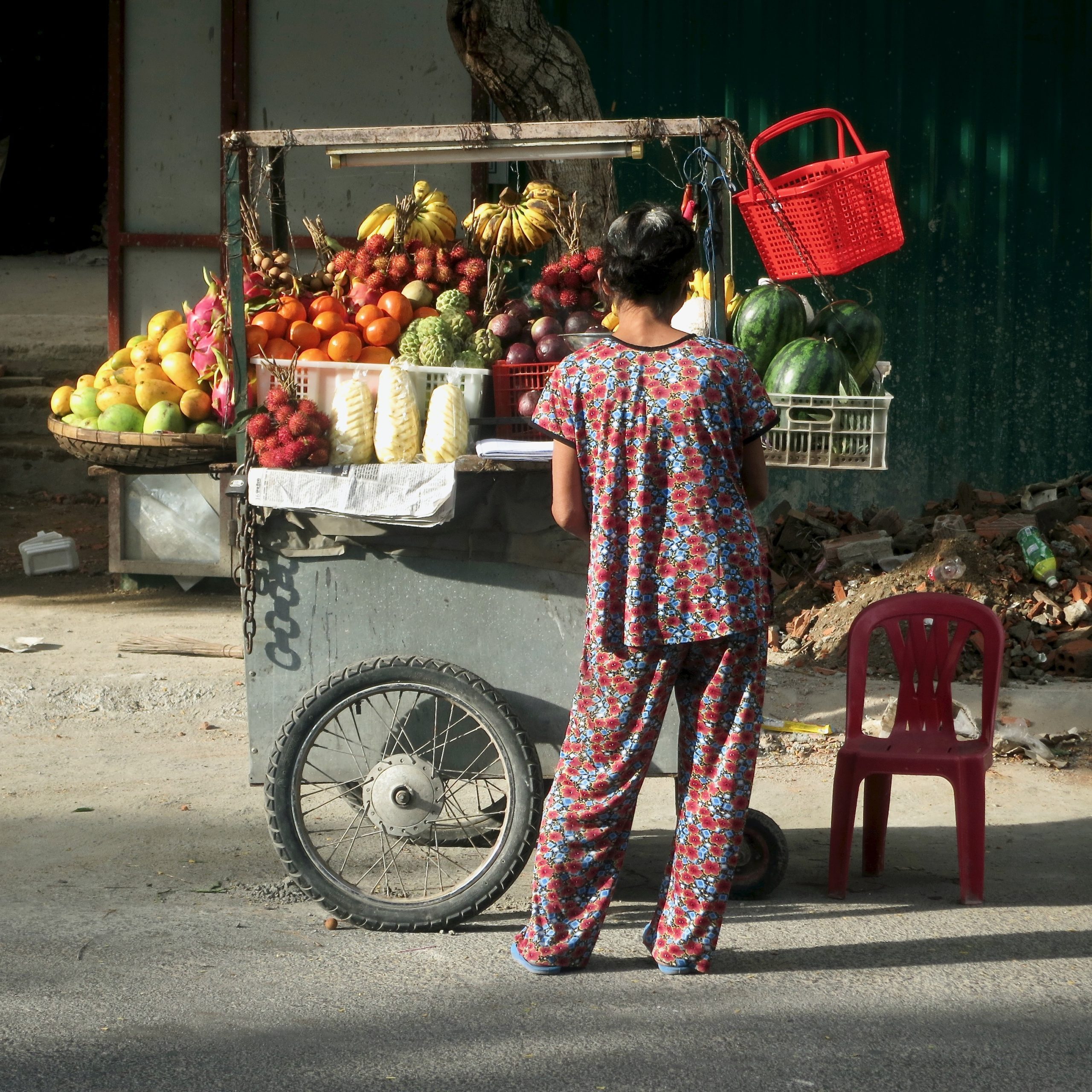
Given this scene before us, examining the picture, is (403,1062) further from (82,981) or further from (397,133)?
(397,133)

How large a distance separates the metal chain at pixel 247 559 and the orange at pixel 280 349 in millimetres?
351

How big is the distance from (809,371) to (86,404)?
2.20 m

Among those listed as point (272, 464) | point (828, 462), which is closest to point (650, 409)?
point (828, 462)

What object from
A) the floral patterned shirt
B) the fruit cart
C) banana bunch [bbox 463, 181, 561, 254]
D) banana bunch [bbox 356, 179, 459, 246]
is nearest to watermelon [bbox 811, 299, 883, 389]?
the fruit cart

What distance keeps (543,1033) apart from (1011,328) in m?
5.75

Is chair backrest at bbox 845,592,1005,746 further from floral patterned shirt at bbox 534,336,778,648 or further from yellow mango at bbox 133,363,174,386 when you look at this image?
yellow mango at bbox 133,363,174,386

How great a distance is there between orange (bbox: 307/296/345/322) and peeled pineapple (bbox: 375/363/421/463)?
50 cm

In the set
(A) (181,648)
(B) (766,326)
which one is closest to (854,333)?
(B) (766,326)

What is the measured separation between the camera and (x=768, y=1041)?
9.53 feet

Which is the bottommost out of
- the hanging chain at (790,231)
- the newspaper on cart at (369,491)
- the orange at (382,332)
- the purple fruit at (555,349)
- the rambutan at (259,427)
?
the newspaper on cart at (369,491)

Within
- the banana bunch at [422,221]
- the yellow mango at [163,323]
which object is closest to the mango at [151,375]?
the yellow mango at [163,323]

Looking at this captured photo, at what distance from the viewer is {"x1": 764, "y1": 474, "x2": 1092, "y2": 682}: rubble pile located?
230 inches

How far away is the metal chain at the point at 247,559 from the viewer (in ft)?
11.4

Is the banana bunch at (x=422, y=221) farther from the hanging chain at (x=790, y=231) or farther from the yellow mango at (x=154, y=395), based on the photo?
the hanging chain at (x=790, y=231)
